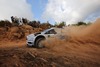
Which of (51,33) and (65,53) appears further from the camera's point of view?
(51,33)

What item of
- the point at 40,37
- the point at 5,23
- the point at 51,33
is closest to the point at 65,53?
the point at 51,33

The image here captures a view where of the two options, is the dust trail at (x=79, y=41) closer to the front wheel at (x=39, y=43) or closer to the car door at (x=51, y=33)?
the car door at (x=51, y=33)

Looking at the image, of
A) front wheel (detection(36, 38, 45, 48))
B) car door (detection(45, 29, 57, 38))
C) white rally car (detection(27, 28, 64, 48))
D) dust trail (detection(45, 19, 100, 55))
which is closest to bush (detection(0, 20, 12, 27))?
white rally car (detection(27, 28, 64, 48))

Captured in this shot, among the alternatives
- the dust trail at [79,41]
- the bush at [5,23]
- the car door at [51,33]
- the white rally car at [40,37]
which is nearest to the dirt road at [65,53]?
the dust trail at [79,41]

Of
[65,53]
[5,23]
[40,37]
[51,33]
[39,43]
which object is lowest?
[65,53]

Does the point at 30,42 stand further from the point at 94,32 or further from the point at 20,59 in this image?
the point at 20,59

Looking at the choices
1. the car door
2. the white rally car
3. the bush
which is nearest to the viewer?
the car door

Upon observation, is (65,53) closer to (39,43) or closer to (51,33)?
(51,33)

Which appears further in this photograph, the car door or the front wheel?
the front wheel

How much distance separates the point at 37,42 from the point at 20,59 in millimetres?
5625

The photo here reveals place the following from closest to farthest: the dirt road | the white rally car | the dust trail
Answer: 1. the dirt road
2. the dust trail
3. the white rally car

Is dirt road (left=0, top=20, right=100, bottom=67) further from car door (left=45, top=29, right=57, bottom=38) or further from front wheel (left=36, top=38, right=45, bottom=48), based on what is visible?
front wheel (left=36, top=38, right=45, bottom=48)

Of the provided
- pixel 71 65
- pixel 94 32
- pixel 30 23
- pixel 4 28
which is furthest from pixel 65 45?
pixel 30 23

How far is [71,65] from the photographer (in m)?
7.39
